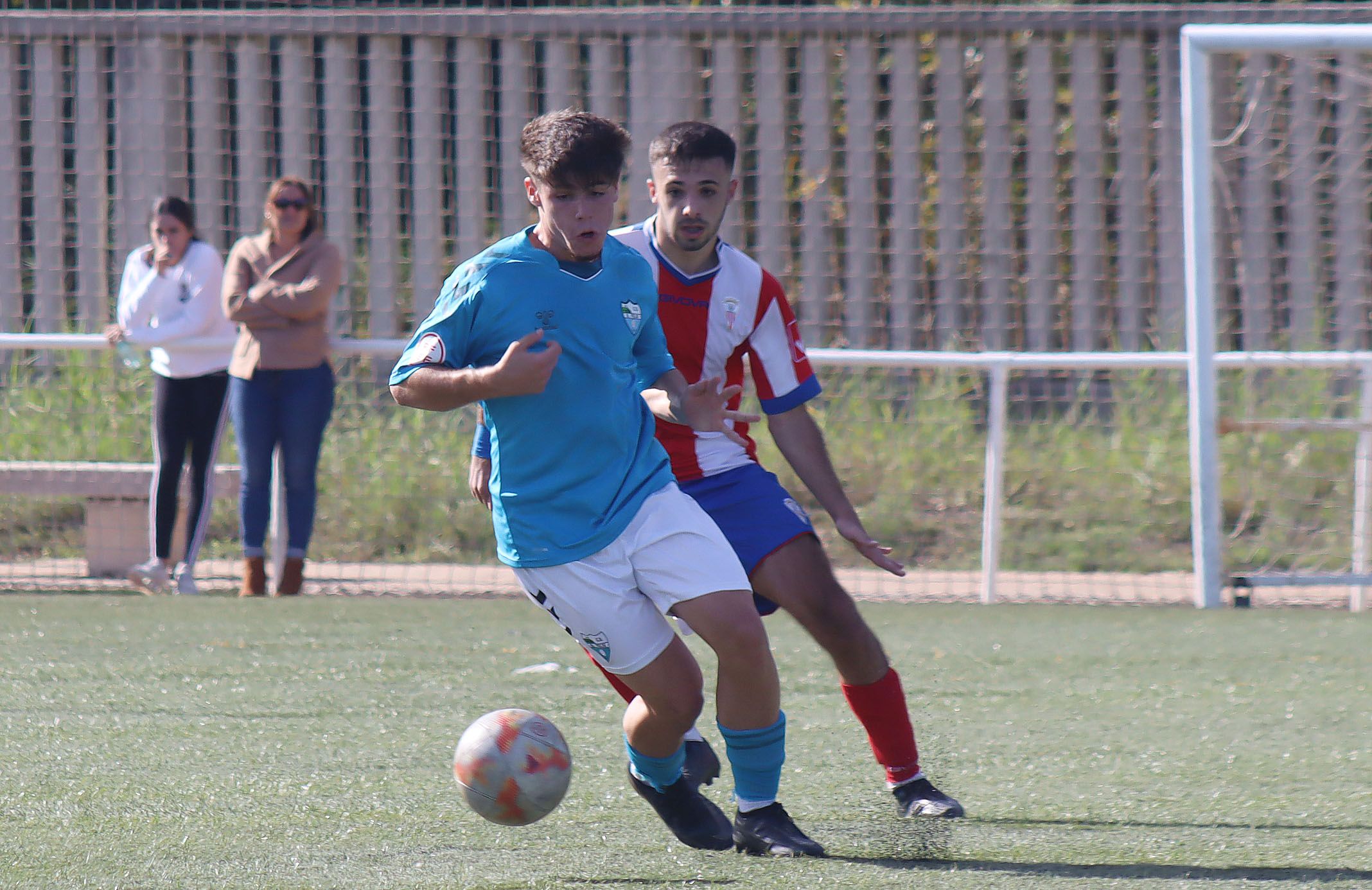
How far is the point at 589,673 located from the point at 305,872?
7.43ft

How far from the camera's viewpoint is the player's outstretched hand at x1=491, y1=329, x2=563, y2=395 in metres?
2.70

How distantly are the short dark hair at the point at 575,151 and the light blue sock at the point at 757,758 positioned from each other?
1.13 meters

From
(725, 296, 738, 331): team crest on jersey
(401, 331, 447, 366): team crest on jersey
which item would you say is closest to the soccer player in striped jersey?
(725, 296, 738, 331): team crest on jersey

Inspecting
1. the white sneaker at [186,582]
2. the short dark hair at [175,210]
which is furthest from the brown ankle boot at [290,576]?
the short dark hair at [175,210]

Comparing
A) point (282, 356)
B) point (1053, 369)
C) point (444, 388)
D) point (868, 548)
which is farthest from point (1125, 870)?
point (282, 356)

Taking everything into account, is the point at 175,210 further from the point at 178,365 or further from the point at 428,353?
the point at 428,353

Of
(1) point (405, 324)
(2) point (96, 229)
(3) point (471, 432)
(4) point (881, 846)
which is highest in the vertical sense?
(2) point (96, 229)

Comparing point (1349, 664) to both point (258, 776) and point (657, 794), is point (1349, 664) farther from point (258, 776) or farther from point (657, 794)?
point (258, 776)

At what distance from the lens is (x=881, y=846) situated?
10.5 ft

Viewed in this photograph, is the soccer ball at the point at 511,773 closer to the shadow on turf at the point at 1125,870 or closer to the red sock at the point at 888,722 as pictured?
the shadow on turf at the point at 1125,870

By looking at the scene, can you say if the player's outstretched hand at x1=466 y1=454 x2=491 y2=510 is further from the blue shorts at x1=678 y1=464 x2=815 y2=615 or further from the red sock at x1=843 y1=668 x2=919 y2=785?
the red sock at x1=843 y1=668 x2=919 y2=785

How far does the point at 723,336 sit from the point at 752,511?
43 cm

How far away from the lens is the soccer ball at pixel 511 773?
2973 mm

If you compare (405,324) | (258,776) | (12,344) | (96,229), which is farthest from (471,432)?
(258,776)
